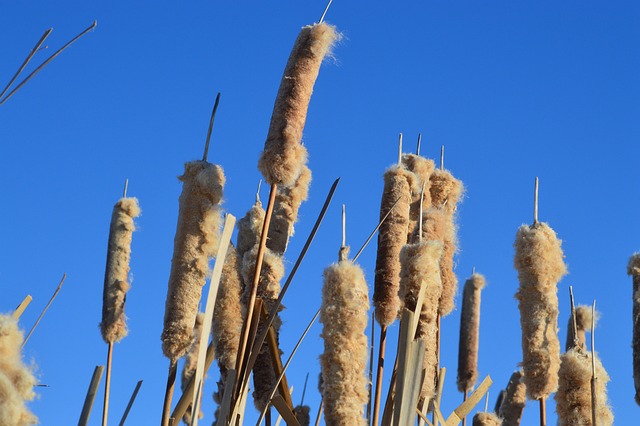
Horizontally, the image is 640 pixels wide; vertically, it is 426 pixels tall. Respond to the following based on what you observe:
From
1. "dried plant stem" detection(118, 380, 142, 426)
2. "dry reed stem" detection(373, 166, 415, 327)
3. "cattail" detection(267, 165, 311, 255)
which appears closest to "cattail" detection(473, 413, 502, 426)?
"dry reed stem" detection(373, 166, 415, 327)

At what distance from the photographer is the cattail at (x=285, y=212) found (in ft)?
14.5

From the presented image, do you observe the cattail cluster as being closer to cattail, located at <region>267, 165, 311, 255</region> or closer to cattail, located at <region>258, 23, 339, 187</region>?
cattail, located at <region>267, 165, 311, 255</region>

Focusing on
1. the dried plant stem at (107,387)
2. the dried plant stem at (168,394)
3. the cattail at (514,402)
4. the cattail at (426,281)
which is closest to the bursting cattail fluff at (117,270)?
the dried plant stem at (107,387)

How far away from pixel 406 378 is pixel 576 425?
218cm

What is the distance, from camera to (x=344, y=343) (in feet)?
11.5

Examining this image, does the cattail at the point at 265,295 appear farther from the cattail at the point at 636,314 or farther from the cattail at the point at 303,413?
the cattail at the point at 636,314

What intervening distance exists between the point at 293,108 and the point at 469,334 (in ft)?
11.4

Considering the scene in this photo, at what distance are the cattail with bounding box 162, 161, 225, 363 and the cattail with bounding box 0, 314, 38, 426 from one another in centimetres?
147

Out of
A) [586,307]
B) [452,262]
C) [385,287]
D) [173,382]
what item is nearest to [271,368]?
[173,382]

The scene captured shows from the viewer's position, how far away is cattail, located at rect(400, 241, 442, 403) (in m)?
3.97

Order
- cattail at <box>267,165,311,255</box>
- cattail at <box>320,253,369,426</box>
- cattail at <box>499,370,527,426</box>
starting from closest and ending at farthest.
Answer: cattail at <box>320,253,369,426</box>, cattail at <box>267,165,311,255</box>, cattail at <box>499,370,527,426</box>

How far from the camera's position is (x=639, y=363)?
145 inches

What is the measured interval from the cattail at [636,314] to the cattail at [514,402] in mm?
2021

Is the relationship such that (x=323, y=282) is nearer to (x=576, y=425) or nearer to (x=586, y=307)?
(x=576, y=425)
